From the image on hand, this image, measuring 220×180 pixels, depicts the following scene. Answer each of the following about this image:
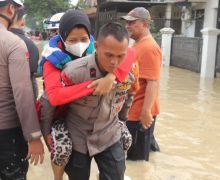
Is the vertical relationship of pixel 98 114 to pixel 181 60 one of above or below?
above

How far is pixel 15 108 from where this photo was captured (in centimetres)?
275

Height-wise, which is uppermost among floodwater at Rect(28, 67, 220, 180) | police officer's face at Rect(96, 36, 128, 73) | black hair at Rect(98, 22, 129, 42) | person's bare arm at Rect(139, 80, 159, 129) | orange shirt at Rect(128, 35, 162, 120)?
black hair at Rect(98, 22, 129, 42)

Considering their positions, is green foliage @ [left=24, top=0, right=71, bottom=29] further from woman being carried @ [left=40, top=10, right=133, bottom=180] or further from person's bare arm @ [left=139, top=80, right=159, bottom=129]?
woman being carried @ [left=40, top=10, right=133, bottom=180]

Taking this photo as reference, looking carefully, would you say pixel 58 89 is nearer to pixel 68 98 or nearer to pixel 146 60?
pixel 68 98

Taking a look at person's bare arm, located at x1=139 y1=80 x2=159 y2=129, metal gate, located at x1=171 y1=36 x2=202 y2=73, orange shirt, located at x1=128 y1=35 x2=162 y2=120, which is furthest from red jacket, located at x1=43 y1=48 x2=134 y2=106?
metal gate, located at x1=171 y1=36 x2=202 y2=73

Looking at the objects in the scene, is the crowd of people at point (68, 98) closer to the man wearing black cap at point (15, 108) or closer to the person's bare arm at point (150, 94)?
the man wearing black cap at point (15, 108)

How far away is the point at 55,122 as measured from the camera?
282 cm

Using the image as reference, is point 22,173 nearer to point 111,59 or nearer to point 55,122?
point 55,122

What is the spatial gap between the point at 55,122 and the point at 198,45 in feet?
43.6

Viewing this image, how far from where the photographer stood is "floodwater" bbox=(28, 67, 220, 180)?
4.89 m

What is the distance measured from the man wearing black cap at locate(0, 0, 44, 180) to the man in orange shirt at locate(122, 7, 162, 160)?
5.03 feet

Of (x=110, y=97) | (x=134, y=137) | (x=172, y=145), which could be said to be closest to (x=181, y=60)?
(x=172, y=145)

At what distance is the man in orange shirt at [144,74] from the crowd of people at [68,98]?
1252 mm

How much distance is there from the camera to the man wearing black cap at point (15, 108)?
103 inches
